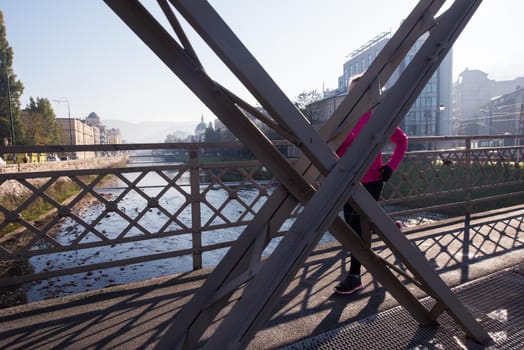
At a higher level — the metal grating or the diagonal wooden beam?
the diagonal wooden beam

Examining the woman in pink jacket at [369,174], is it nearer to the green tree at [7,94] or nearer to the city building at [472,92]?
the green tree at [7,94]

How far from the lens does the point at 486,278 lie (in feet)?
9.73

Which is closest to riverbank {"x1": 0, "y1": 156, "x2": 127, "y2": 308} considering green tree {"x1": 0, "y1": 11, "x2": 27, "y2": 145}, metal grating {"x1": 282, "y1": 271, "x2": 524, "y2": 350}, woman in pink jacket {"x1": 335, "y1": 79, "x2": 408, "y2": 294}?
metal grating {"x1": 282, "y1": 271, "x2": 524, "y2": 350}

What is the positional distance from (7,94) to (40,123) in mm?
7786

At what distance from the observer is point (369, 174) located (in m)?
2.62

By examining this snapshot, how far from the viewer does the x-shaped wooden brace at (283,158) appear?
1189 mm

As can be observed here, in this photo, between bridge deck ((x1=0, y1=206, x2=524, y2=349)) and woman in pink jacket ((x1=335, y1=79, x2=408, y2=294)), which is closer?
bridge deck ((x1=0, y1=206, x2=524, y2=349))

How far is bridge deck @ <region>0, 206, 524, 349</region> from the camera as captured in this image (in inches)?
83.6

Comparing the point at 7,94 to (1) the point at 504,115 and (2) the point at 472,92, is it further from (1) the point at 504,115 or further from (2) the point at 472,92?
(2) the point at 472,92

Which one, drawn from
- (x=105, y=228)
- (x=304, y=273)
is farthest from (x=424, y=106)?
(x=304, y=273)

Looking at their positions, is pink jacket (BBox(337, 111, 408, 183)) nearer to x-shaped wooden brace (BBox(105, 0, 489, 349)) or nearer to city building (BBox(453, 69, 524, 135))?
x-shaped wooden brace (BBox(105, 0, 489, 349))

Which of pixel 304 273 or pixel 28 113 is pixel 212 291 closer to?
pixel 304 273

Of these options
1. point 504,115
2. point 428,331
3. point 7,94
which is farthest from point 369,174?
point 504,115

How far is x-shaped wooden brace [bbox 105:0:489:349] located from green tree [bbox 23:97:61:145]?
45.1 meters
